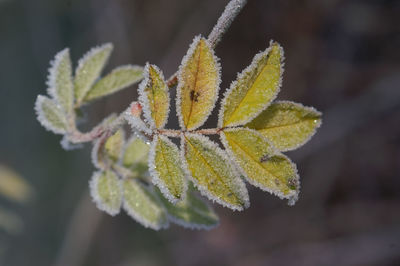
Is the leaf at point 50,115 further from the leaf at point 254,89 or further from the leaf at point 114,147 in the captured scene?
the leaf at point 254,89

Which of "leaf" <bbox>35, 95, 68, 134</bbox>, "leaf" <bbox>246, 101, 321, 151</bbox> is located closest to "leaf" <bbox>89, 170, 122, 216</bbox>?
"leaf" <bbox>35, 95, 68, 134</bbox>

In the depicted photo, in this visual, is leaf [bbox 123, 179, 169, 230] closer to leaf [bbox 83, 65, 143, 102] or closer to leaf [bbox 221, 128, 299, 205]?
leaf [bbox 83, 65, 143, 102]

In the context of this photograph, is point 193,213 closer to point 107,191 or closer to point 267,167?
point 107,191

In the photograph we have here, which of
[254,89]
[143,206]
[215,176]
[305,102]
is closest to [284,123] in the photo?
[254,89]

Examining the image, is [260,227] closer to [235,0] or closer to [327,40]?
[327,40]

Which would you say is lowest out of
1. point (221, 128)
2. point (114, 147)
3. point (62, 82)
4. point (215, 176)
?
point (215, 176)

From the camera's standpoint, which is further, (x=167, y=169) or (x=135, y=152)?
(x=135, y=152)

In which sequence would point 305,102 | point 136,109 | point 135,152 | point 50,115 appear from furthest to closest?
point 305,102
point 135,152
point 50,115
point 136,109
